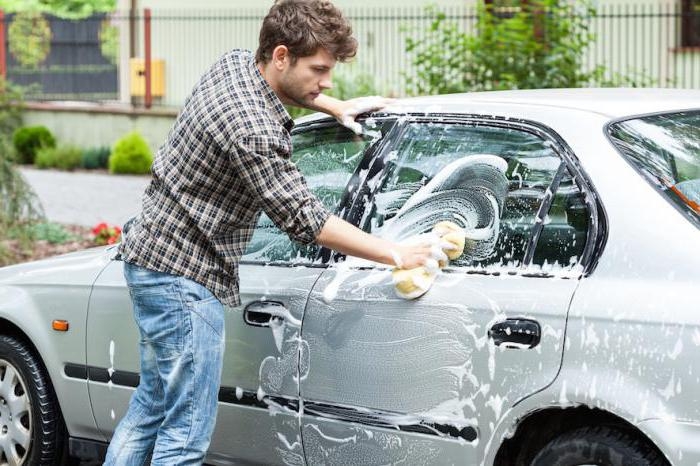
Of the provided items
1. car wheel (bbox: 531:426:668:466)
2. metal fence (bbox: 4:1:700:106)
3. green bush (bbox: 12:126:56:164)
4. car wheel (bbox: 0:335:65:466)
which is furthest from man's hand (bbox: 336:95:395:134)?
green bush (bbox: 12:126:56:164)

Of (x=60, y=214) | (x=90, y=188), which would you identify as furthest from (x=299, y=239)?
(x=90, y=188)

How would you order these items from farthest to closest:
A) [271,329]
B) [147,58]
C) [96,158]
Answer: [147,58], [96,158], [271,329]

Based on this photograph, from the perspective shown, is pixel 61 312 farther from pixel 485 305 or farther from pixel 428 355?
pixel 485 305

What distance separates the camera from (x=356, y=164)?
4094 millimetres

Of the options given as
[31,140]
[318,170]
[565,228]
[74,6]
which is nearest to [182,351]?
[318,170]

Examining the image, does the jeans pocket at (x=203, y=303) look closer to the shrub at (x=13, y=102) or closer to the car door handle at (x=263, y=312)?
the car door handle at (x=263, y=312)

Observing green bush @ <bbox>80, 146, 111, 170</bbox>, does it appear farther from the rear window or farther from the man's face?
the rear window

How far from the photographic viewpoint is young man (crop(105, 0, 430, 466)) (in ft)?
11.5

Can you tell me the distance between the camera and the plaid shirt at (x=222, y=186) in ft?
11.4

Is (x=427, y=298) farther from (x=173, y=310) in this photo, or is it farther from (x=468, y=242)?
(x=173, y=310)

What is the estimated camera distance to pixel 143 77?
19.8 meters

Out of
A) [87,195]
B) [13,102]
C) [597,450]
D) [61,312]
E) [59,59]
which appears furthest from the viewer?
[59,59]

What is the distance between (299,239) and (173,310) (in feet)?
1.56

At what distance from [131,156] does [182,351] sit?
14.7m
